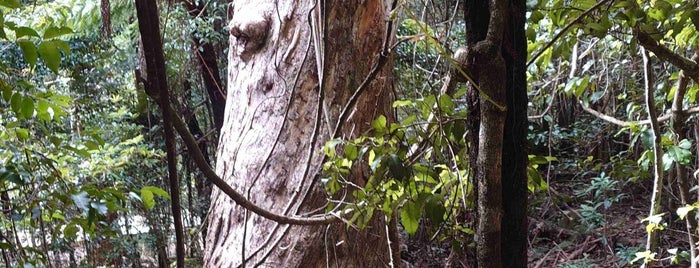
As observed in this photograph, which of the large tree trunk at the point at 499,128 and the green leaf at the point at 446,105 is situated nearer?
the large tree trunk at the point at 499,128

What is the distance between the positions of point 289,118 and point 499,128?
112 cm

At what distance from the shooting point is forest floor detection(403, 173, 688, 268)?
4039 millimetres

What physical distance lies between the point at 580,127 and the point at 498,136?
5173 mm

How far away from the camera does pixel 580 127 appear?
5656 mm

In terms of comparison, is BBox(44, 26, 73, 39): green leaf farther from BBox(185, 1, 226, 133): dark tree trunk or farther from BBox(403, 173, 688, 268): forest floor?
BBox(185, 1, 226, 133): dark tree trunk

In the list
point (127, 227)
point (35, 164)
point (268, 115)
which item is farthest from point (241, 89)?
point (127, 227)

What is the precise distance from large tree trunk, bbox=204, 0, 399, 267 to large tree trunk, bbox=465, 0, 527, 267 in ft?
3.16

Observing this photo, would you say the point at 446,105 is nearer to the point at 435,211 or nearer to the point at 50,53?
the point at 435,211

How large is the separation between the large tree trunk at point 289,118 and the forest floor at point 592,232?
6.79 ft

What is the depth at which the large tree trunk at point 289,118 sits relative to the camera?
1.85 m

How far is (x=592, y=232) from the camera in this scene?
4.43 meters

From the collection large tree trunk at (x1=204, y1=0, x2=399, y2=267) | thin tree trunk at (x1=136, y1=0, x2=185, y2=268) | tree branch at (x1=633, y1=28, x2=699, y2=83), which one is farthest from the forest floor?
thin tree trunk at (x1=136, y1=0, x2=185, y2=268)

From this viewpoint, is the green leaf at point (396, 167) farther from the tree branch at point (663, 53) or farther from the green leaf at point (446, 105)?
the tree branch at point (663, 53)

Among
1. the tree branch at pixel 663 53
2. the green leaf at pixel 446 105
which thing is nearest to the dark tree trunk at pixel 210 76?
the tree branch at pixel 663 53
